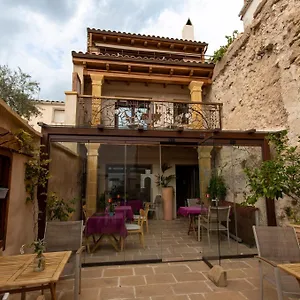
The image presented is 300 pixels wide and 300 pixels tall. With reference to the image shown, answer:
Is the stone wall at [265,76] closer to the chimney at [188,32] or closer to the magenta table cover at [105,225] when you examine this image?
the magenta table cover at [105,225]

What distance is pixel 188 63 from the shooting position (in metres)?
7.80

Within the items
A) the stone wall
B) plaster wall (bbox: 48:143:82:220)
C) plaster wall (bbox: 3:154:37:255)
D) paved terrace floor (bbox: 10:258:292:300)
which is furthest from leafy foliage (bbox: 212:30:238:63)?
plaster wall (bbox: 3:154:37:255)

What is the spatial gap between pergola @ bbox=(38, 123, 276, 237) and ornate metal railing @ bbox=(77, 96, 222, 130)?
3.97 feet

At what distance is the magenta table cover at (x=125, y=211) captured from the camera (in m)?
5.05

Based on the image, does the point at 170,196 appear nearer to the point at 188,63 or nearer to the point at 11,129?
the point at 188,63

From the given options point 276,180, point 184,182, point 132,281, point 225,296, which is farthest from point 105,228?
point 184,182

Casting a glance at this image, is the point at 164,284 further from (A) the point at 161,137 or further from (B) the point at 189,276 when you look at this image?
(A) the point at 161,137

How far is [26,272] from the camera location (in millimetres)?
1871

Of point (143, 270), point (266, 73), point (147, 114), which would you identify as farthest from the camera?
point (147, 114)

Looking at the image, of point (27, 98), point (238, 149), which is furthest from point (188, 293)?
point (27, 98)

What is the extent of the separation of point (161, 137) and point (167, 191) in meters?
3.94

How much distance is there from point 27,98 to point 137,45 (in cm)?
530

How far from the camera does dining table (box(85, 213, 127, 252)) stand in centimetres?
441

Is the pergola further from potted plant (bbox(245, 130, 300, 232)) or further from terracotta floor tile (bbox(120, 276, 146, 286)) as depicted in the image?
terracotta floor tile (bbox(120, 276, 146, 286))
